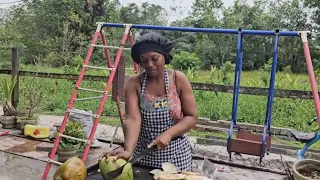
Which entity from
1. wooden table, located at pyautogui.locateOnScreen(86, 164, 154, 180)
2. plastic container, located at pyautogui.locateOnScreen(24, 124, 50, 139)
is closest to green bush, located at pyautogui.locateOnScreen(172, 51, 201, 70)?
plastic container, located at pyautogui.locateOnScreen(24, 124, 50, 139)

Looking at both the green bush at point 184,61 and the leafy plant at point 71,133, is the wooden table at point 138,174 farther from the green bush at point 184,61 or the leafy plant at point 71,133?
the green bush at point 184,61

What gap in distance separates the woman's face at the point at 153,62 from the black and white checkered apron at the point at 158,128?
0.08m

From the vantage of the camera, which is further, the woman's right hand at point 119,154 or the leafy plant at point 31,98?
the leafy plant at point 31,98

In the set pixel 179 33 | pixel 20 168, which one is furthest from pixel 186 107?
pixel 179 33

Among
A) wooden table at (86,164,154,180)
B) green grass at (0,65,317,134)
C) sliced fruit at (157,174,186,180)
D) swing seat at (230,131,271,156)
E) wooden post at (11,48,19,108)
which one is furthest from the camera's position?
green grass at (0,65,317,134)

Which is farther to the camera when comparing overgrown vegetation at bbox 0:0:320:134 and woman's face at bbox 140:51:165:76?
overgrown vegetation at bbox 0:0:320:134

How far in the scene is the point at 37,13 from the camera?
16609mm

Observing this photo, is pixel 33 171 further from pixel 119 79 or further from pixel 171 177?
pixel 171 177

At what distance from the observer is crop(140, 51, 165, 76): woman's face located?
174cm

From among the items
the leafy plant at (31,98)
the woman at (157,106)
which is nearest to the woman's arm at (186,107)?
the woman at (157,106)

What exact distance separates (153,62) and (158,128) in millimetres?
356

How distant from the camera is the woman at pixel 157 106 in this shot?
1.75 meters

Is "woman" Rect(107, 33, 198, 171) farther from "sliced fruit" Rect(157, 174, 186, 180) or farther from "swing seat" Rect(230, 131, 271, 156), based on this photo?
"swing seat" Rect(230, 131, 271, 156)

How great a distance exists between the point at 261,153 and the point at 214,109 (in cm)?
406
